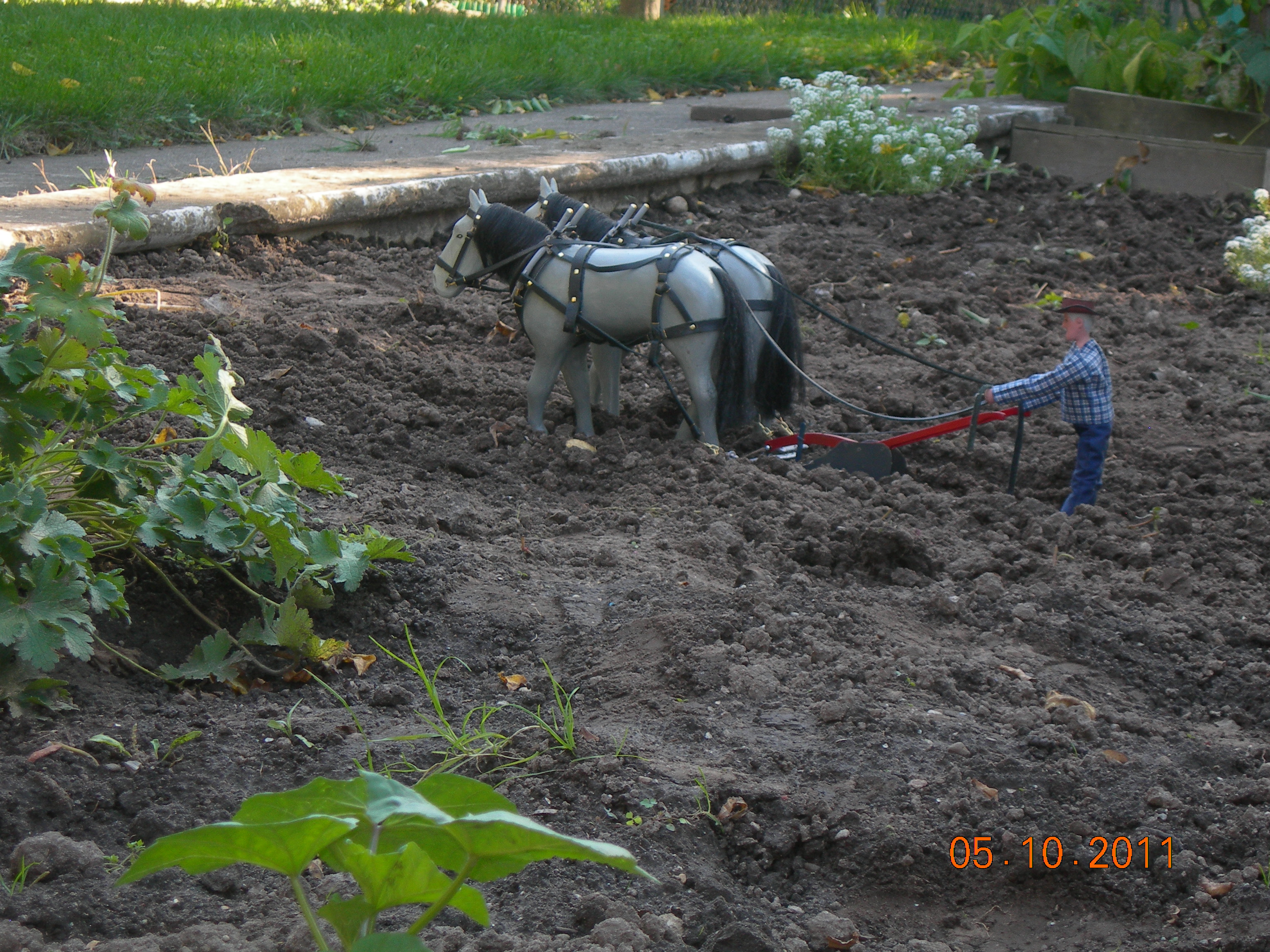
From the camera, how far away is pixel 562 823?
2.19m

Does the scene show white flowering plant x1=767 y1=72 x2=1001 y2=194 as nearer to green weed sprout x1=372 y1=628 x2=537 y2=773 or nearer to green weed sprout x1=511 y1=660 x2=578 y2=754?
green weed sprout x1=511 y1=660 x2=578 y2=754

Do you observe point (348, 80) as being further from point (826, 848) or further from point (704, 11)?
point (704, 11)

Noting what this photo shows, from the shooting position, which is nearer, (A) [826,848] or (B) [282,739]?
(A) [826,848]

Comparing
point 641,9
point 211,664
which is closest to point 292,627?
point 211,664

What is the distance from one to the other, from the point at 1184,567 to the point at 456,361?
2887mm

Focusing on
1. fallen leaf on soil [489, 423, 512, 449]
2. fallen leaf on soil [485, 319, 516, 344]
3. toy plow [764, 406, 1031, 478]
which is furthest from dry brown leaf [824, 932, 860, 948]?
fallen leaf on soil [485, 319, 516, 344]

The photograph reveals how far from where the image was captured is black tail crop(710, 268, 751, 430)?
4.11 meters

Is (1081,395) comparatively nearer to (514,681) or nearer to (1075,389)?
(1075,389)

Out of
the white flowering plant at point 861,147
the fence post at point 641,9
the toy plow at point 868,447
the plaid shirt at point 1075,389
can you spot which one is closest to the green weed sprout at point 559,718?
the toy plow at point 868,447

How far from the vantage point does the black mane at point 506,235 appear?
13.8 feet

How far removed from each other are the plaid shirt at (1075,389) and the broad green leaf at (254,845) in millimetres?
3332

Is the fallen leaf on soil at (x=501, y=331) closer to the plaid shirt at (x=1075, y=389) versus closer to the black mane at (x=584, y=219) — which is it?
the black mane at (x=584, y=219)

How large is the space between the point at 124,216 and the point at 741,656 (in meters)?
1.76

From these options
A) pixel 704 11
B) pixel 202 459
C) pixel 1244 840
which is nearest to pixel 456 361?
pixel 202 459
